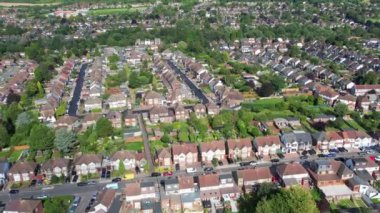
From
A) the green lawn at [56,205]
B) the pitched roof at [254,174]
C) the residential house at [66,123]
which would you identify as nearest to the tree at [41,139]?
the residential house at [66,123]

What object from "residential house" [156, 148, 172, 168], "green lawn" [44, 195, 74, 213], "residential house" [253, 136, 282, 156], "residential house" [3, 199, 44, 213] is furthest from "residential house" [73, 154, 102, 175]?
"residential house" [253, 136, 282, 156]

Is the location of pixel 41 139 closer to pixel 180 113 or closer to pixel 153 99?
pixel 180 113

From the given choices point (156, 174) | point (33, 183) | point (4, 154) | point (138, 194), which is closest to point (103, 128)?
point (33, 183)

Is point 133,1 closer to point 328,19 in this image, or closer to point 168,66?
point 328,19

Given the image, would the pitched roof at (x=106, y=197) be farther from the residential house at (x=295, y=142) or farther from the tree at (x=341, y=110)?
the tree at (x=341, y=110)

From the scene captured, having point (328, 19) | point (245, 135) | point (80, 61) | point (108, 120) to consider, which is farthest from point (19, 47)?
point (328, 19)

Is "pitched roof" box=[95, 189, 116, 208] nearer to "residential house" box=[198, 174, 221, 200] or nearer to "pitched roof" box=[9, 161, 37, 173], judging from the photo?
"residential house" box=[198, 174, 221, 200]
